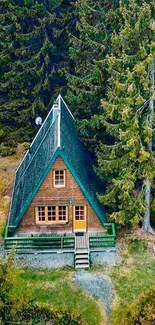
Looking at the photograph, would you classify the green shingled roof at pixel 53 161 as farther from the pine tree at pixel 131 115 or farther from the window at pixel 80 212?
the pine tree at pixel 131 115

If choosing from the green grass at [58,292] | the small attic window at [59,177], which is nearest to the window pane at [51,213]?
the small attic window at [59,177]

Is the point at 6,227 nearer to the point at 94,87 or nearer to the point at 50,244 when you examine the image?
the point at 50,244

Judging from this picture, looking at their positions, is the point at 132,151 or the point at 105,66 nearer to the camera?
the point at 132,151

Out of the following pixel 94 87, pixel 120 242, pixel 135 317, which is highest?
pixel 94 87

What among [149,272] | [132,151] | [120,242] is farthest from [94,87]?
[149,272]

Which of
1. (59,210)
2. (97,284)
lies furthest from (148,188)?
(97,284)

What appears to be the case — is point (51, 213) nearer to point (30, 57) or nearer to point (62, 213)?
point (62, 213)

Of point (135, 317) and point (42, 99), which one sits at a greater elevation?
point (42, 99)

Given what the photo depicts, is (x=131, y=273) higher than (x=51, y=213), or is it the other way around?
(x=51, y=213)
